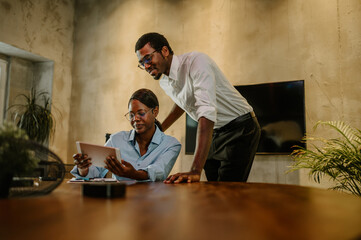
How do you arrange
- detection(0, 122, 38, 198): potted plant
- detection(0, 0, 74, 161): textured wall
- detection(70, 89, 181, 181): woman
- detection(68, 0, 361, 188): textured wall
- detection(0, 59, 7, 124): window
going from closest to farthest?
1. detection(0, 122, 38, 198): potted plant
2. detection(70, 89, 181, 181): woman
3. detection(68, 0, 361, 188): textured wall
4. detection(0, 0, 74, 161): textured wall
5. detection(0, 59, 7, 124): window

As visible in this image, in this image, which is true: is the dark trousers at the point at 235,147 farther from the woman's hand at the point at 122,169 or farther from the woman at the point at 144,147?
the woman's hand at the point at 122,169

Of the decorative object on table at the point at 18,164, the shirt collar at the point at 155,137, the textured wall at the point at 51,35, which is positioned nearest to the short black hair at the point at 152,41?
the shirt collar at the point at 155,137

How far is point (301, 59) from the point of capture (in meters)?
3.30

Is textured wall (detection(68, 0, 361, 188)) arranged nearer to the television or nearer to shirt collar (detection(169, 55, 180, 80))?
the television

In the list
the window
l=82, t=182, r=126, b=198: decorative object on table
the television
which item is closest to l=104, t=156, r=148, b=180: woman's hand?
l=82, t=182, r=126, b=198: decorative object on table

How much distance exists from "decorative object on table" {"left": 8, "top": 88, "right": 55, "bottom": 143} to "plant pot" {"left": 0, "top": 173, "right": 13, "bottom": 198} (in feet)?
10.9

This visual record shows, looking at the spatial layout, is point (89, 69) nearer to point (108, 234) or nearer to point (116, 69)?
point (116, 69)

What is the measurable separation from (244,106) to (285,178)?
1779mm

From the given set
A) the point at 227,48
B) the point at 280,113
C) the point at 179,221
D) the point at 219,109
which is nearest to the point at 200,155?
the point at 219,109

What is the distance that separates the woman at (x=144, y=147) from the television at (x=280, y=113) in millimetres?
1698

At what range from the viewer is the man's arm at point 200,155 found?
120 cm

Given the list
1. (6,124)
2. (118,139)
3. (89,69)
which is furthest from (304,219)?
(89,69)

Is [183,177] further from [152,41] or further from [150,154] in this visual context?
[152,41]

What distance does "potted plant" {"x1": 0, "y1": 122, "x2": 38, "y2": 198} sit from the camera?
25.4 inches
